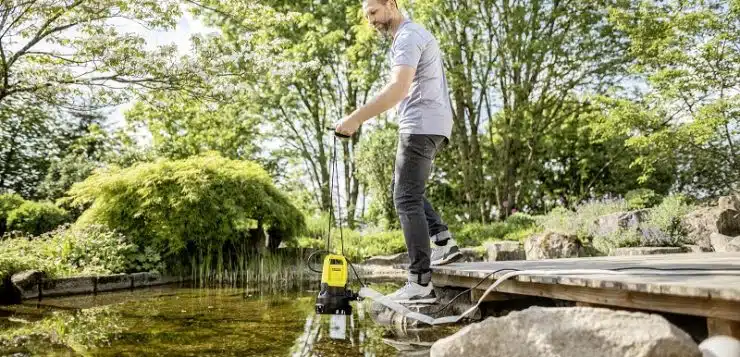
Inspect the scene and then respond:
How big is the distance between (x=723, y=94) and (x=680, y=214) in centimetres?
308

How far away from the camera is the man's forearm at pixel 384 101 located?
113 inches

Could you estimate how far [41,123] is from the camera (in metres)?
17.5

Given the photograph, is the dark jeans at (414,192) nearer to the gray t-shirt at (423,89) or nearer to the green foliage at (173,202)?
Result: the gray t-shirt at (423,89)

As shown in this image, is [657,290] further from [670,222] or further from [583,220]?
[583,220]

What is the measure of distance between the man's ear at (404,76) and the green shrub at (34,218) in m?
A: 9.69

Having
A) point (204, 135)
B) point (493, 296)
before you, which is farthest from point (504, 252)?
point (204, 135)

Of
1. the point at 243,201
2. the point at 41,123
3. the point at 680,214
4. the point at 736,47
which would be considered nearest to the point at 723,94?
the point at 736,47

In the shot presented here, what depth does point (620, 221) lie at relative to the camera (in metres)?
7.71

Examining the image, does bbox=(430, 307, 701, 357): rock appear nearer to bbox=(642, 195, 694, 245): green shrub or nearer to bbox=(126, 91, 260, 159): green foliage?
bbox=(642, 195, 694, 245): green shrub

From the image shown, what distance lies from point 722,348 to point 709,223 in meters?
6.13

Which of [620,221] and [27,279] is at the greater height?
A: [620,221]

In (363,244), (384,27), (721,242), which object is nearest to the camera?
(384,27)

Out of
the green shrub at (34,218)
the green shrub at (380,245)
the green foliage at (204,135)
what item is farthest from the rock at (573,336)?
the green foliage at (204,135)

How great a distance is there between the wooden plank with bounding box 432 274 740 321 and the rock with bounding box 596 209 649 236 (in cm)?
524
